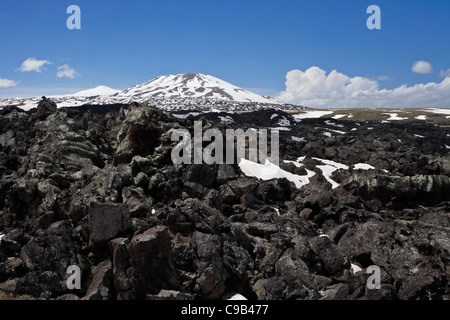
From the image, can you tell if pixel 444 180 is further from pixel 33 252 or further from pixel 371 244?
pixel 33 252

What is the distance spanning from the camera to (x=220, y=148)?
27000mm

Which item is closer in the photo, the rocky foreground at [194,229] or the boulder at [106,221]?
the rocky foreground at [194,229]

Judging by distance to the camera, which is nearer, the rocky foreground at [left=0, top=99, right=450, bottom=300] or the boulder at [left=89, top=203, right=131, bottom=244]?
the rocky foreground at [left=0, top=99, right=450, bottom=300]

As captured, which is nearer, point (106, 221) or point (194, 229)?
point (106, 221)

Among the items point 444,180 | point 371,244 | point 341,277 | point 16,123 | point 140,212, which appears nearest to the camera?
point 341,277

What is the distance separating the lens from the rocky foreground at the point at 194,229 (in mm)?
12711

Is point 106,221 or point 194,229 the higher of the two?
point 106,221

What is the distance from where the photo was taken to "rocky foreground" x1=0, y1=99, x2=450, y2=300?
12711 millimetres

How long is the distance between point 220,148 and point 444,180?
20522 mm

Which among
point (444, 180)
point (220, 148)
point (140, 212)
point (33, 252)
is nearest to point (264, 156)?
point (220, 148)

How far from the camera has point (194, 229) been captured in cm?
1559

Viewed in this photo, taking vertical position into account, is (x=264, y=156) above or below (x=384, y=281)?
above
